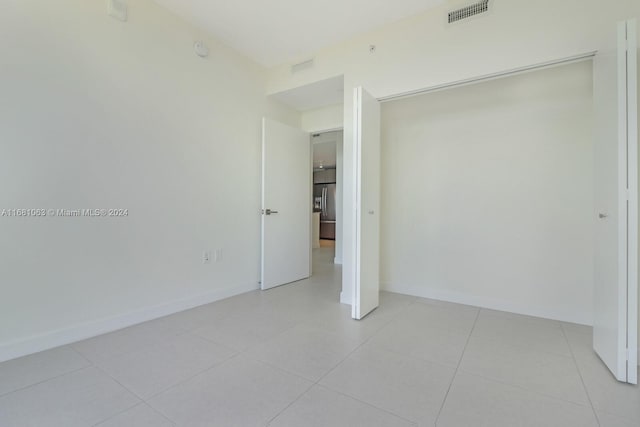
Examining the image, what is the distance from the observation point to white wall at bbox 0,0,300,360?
195 centimetres

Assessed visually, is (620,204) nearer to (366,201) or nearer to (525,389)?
(525,389)

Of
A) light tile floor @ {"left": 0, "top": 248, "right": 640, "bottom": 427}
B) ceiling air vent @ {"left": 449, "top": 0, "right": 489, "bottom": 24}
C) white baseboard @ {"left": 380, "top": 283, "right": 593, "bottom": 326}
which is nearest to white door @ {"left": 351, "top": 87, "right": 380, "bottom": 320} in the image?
light tile floor @ {"left": 0, "top": 248, "right": 640, "bottom": 427}

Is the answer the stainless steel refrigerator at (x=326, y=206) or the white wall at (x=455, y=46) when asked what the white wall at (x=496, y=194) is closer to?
the white wall at (x=455, y=46)

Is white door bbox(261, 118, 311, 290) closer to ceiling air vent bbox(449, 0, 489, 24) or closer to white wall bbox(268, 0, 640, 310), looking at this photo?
white wall bbox(268, 0, 640, 310)

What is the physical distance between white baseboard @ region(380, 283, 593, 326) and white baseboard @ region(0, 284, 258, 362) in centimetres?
231

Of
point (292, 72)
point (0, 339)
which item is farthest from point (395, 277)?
point (0, 339)

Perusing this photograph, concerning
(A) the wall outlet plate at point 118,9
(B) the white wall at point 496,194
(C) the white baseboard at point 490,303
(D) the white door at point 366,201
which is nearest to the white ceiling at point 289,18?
(A) the wall outlet plate at point 118,9

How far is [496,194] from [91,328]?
12.9 ft

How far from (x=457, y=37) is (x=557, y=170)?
156cm

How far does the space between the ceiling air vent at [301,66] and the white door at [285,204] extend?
2.25 ft

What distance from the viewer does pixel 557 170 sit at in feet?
8.83

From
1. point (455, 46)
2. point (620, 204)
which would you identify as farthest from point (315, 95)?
point (620, 204)

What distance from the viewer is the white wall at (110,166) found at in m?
1.95

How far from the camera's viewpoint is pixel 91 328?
2248mm
